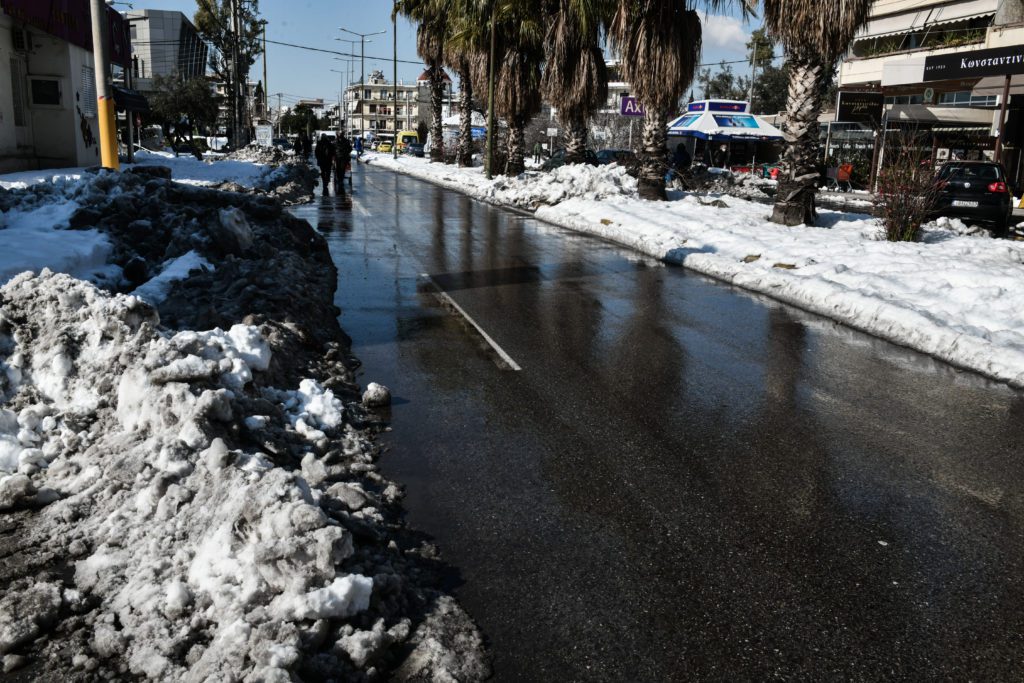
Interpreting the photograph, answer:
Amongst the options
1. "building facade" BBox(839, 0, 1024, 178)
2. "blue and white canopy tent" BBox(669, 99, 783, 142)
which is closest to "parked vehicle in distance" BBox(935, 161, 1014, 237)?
"building facade" BBox(839, 0, 1024, 178)

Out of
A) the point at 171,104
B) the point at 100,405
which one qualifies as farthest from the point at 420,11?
the point at 100,405

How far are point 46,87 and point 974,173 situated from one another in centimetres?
2507

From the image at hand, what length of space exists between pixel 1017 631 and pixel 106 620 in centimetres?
389

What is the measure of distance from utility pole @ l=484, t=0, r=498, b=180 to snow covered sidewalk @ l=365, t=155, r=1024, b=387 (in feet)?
35.0

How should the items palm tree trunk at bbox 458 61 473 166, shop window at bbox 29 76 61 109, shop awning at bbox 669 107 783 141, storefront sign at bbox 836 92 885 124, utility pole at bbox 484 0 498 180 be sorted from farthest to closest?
palm tree trunk at bbox 458 61 473 166
storefront sign at bbox 836 92 885 124
shop awning at bbox 669 107 783 141
utility pole at bbox 484 0 498 180
shop window at bbox 29 76 61 109

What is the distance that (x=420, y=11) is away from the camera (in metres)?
46.2

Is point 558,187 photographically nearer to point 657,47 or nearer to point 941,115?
point 657,47

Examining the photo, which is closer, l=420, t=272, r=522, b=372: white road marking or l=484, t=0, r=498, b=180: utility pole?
l=420, t=272, r=522, b=372: white road marking

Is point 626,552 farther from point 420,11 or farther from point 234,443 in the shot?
point 420,11

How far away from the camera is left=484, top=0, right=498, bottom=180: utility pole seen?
109ft

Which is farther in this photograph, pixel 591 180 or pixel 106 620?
pixel 591 180

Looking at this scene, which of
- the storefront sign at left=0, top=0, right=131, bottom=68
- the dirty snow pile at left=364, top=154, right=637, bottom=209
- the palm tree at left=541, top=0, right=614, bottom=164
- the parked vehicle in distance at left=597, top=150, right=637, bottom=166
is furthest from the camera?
the parked vehicle in distance at left=597, top=150, right=637, bottom=166

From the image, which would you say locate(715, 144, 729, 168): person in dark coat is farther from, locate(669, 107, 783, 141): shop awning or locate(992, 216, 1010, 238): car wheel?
locate(992, 216, 1010, 238): car wheel

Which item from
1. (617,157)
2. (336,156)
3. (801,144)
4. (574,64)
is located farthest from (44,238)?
(617,157)
